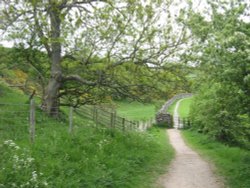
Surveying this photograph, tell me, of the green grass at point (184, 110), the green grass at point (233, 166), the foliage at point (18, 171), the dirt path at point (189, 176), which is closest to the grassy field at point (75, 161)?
the foliage at point (18, 171)

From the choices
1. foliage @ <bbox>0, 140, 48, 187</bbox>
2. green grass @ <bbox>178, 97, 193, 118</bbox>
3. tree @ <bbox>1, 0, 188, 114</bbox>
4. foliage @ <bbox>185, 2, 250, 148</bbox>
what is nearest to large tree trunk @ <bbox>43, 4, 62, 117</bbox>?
tree @ <bbox>1, 0, 188, 114</bbox>

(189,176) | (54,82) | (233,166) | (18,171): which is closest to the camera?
(18,171)

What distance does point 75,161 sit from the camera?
1025cm

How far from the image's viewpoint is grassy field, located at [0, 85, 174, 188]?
7.85 meters

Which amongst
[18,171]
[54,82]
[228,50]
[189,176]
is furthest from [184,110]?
[18,171]

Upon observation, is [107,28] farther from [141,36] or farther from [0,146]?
[0,146]

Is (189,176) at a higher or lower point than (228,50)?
lower

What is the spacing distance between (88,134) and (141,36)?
476 cm

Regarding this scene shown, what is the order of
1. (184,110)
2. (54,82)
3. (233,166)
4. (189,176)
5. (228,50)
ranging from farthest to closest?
(184,110)
(54,82)
(233,166)
(189,176)
(228,50)

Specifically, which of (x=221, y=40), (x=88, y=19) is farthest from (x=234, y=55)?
(x=88, y=19)

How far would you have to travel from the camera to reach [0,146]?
8336 millimetres

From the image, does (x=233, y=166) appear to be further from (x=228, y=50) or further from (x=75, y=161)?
(x=75, y=161)

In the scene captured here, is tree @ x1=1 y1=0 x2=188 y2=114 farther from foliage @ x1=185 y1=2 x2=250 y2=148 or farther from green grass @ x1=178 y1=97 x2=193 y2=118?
green grass @ x1=178 y1=97 x2=193 y2=118

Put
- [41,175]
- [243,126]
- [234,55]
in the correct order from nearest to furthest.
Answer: [41,175]
[234,55]
[243,126]
